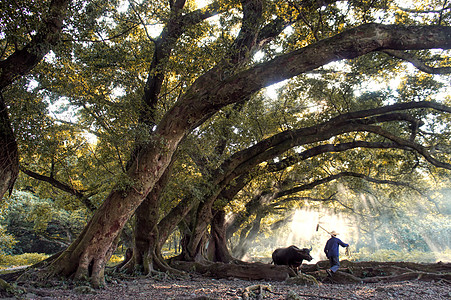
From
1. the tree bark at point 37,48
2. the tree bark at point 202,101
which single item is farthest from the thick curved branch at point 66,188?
the tree bark at point 37,48

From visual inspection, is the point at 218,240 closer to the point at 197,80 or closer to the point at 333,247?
the point at 333,247

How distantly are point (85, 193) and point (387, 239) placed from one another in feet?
111

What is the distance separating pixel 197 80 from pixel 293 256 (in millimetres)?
7214

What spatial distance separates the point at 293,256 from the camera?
32.4 feet

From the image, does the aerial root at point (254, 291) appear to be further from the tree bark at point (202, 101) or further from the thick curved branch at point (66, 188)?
the thick curved branch at point (66, 188)

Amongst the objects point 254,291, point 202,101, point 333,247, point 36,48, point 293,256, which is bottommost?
point 254,291

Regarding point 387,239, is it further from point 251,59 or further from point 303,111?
point 251,59

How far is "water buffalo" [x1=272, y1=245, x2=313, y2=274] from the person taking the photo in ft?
31.3

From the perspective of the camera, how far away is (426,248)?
96.6ft

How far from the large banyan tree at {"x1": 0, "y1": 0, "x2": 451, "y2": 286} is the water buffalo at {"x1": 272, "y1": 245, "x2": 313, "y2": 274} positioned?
3.18 m

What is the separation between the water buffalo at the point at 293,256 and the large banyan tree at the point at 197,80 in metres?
3.18

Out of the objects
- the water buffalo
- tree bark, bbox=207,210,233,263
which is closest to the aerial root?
the water buffalo

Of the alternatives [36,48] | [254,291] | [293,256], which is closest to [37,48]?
[36,48]

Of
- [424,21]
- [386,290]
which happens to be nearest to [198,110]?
[386,290]
